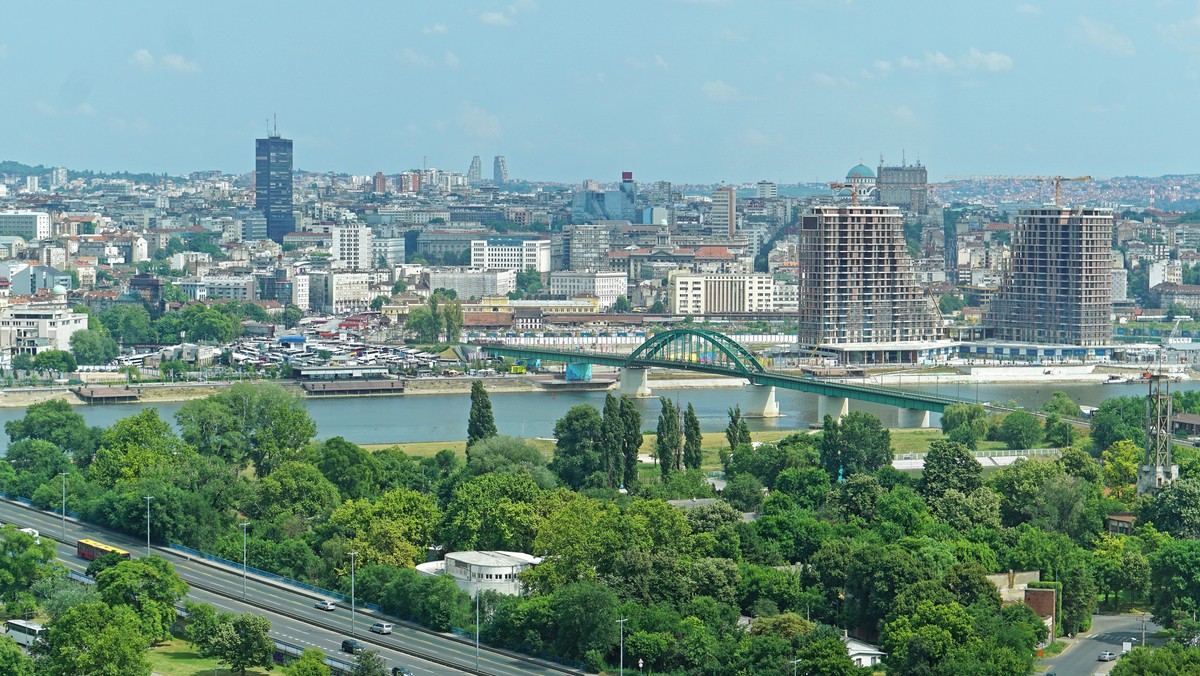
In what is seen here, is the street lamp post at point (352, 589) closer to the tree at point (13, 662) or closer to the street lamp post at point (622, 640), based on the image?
the street lamp post at point (622, 640)

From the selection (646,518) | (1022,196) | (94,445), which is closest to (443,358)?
(94,445)

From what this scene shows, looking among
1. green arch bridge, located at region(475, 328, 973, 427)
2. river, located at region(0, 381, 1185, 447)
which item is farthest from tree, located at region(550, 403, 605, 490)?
green arch bridge, located at region(475, 328, 973, 427)

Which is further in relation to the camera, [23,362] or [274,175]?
[274,175]

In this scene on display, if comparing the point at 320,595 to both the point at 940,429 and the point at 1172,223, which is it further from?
the point at 1172,223

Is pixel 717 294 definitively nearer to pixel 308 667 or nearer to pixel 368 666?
pixel 368 666

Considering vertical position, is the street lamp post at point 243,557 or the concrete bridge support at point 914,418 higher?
the concrete bridge support at point 914,418

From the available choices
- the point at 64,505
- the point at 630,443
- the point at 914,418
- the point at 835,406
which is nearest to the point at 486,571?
the point at 64,505

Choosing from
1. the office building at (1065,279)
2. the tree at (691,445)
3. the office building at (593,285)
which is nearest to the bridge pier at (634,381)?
the office building at (1065,279)
